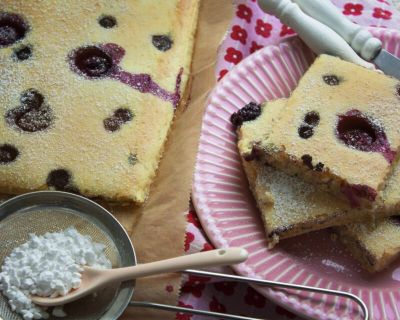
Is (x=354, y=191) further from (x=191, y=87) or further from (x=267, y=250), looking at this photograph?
(x=191, y=87)

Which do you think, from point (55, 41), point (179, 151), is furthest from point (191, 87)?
point (55, 41)

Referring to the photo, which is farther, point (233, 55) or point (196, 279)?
point (233, 55)

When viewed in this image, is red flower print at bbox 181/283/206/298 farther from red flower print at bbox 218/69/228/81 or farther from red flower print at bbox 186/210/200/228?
red flower print at bbox 218/69/228/81

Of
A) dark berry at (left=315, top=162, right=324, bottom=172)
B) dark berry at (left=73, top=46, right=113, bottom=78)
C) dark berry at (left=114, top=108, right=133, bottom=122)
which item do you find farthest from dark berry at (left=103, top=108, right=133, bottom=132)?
dark berry at (left=315, top=162, right=324, bottom=172)

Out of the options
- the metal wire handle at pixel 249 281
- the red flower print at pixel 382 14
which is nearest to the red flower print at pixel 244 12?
the red flower print at pixel 382 14

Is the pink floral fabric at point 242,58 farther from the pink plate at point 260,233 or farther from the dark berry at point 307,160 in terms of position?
the dark berry at point 307,160

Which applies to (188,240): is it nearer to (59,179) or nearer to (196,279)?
(196,279)

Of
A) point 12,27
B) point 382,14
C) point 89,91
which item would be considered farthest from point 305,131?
point 12,27
